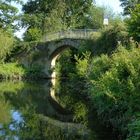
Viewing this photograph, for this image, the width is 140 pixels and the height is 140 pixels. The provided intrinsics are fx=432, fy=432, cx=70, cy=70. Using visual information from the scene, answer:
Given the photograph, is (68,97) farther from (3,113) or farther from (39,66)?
(39,66)

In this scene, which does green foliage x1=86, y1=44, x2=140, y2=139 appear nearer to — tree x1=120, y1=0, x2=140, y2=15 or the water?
the water

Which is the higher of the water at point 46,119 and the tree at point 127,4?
the tree at point 127,4

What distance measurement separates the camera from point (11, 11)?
52.0 metres

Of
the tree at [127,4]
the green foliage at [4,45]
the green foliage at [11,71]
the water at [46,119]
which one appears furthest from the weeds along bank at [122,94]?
the tree at [127,4]

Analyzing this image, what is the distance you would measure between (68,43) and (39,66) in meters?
4.41

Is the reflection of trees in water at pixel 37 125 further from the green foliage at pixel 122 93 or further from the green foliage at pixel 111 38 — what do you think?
the green foliage at pixel 111 38

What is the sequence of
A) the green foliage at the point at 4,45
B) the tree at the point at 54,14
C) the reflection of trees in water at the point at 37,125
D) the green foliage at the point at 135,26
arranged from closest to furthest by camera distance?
1. the reflection of trees in water at the point at 37,125
2. the green foliage at the point at 135,26
3. the green foliage at the point at 4,45
4. the tree at the point at 54,14

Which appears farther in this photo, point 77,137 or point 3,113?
point 3,113

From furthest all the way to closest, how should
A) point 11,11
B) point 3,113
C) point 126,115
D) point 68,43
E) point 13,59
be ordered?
point 11,11 < point 13,59 < point 68,43 < point 3,113 < point 126,115

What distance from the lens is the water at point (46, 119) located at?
1309 centimetres

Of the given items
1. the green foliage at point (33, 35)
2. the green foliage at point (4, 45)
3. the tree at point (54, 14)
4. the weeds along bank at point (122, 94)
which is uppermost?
the tree at point (54, 14)

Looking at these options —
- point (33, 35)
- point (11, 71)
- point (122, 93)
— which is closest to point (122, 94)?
point (122, 93)

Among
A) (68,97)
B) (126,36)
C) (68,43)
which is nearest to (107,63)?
(126,36)

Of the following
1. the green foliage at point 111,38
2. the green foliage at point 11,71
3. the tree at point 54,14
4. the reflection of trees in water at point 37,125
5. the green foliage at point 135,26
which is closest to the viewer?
the reflection of trees in water at point 37,125
